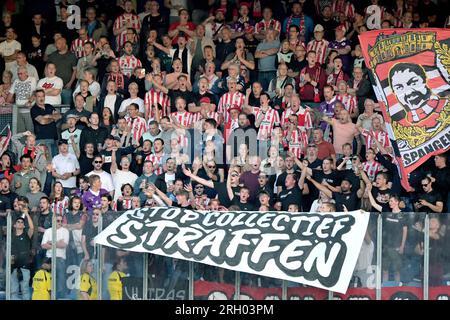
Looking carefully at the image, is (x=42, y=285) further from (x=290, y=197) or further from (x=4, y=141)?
(x=4, y=141)

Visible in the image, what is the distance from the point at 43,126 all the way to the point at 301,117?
397 cm

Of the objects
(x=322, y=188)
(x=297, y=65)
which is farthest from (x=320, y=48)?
(x=322, y=188)

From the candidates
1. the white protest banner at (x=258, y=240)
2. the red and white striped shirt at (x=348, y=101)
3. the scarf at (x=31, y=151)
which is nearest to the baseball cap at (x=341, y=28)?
→ the red and white striped shirt at (x=348, y=101)

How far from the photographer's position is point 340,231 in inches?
847

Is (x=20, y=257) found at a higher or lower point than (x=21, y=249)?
lower

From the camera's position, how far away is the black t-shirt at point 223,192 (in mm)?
23531

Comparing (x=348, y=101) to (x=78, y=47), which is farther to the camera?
(x=78, y=47)

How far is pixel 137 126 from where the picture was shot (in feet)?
82.7

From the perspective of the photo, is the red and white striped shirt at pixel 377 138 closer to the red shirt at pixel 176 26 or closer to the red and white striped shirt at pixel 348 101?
the red and white striped shirt at pixel 348 101

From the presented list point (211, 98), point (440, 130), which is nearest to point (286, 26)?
point (211, 98)

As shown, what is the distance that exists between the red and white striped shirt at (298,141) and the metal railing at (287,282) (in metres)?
3.24

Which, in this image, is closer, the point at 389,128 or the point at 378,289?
the point at 378,289

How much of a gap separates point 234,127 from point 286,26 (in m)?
2.43

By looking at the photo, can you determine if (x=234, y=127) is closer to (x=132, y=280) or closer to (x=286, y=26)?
(x=286, y=26)
